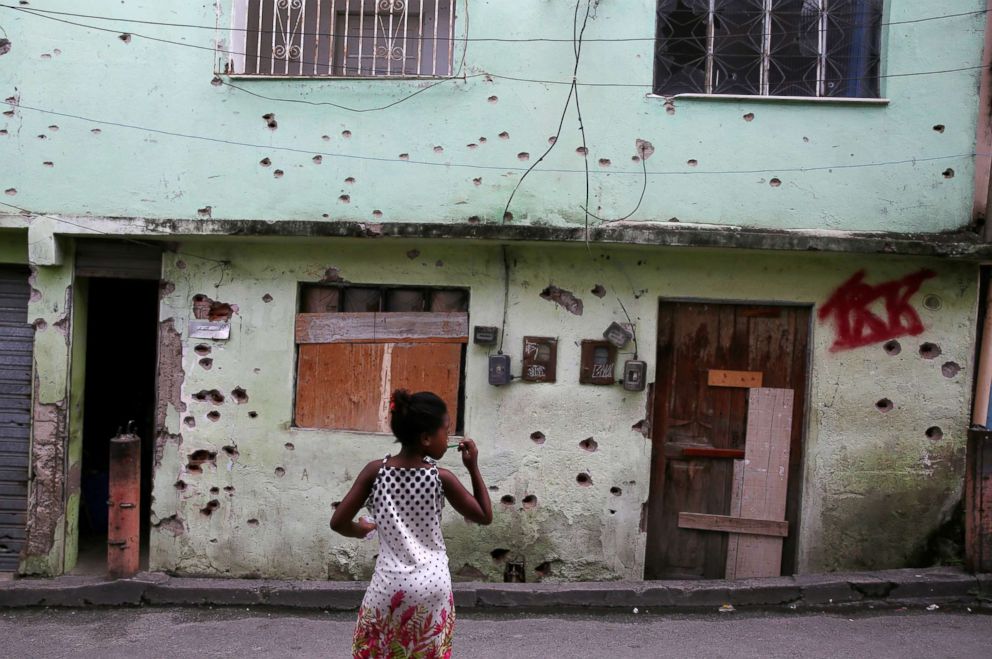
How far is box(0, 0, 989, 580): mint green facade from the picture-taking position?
6020 mm

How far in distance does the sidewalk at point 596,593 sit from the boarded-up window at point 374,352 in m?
1.24

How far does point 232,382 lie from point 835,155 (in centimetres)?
479

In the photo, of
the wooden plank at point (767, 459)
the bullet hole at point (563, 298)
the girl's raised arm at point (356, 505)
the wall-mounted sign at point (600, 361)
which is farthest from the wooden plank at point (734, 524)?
the girl's raised arm at point (356, 505)

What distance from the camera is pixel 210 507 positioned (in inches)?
255

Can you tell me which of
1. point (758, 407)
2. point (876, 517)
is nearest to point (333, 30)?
point (758, 407)

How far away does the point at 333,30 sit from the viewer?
6.43 meters

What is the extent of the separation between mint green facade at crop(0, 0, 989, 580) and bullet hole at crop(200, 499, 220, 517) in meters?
0.05

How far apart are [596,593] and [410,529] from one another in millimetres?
3151

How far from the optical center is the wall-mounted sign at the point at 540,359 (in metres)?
6.23

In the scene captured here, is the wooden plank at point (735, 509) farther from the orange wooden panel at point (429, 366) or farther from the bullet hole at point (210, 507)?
the bullet hole at point (210, 507)

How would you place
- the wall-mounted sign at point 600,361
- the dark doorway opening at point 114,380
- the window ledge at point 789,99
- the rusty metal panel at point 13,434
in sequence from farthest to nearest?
the dark doorway opening at point 114,380 < the rusty metal panel at point 13,434 < the wall-mounted sign at point 600,361 < the window ledge at point 789,99

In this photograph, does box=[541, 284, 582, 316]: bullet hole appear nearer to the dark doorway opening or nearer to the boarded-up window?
the boarded-up window

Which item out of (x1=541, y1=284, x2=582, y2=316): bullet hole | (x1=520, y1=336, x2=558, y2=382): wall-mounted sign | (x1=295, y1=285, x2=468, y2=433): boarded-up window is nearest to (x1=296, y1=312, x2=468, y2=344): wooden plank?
(x1=295, y1=285, x2=468, y2=433): boarded-up window

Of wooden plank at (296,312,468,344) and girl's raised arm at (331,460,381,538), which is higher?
wooden plank at (296,312,468,344)
